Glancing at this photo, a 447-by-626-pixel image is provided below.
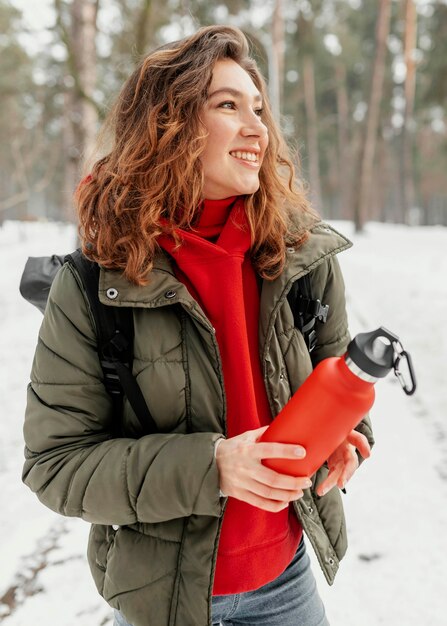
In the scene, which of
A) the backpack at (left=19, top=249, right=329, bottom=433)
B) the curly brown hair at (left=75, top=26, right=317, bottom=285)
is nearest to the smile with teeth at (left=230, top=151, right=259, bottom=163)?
the curly brown hair at (left=75, top=26, right=317, bottom=285)

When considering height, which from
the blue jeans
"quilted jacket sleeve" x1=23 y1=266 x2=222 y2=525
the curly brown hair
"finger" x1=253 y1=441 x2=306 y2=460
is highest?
the curly brown hair

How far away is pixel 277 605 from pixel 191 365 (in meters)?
0.79

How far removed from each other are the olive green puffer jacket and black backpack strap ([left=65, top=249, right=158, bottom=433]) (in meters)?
0.02

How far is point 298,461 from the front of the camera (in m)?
1.06

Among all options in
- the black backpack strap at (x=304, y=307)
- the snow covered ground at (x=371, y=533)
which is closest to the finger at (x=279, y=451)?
the black backpack strap at (x=304, y=307)

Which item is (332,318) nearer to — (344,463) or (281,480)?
(344,463)

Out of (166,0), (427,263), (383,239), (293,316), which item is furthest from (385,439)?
(383,239)

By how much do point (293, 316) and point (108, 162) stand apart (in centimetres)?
75

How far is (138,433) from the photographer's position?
4.60 feet

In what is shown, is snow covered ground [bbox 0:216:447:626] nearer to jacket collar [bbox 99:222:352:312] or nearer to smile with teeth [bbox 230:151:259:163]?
jacket collar [bbox 99:222:352:312]

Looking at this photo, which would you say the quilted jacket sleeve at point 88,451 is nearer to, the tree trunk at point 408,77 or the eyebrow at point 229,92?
the eyebrow at point 229,92

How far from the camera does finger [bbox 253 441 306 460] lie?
3.40 feet

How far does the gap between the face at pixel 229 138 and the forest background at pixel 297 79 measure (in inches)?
19.5

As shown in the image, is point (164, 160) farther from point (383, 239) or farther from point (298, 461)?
point (383, 239)
